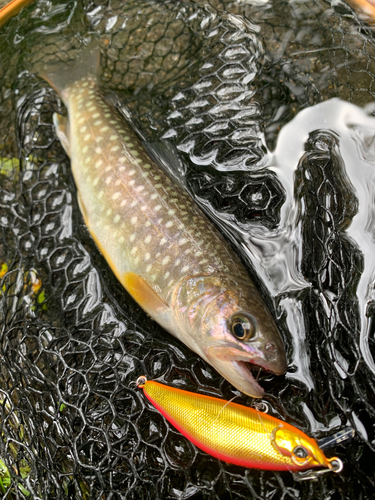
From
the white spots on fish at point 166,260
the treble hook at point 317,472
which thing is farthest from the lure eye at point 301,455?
the white spots on fish at point 166,260

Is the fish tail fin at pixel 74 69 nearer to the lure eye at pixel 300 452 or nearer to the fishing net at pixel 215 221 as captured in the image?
the fishing net at pixel 215 221

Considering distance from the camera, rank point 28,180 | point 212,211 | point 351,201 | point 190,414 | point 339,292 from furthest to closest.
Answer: point 28,180, point 212,211, point 351,201, point 339,292, point 190,414

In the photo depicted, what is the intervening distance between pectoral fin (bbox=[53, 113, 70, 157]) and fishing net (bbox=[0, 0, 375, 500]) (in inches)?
4.8

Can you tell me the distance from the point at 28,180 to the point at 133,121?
83 centimetres

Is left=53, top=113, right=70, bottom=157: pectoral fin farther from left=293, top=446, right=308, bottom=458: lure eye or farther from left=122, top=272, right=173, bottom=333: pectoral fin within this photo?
left=293, top=446, right=308, bottom=458: lure eye

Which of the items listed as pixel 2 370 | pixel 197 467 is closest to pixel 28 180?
pixel 2 370

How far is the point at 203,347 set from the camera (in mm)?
1792

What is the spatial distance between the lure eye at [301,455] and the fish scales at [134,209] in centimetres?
82

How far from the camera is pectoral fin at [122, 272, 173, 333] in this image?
1985 mm

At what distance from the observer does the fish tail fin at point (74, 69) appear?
8.27ft

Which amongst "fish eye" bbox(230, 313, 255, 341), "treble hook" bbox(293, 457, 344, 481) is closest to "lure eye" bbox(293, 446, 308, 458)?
"treble hook" bbox(293, 457, 344, 481)

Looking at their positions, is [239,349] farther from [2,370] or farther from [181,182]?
[2,370]

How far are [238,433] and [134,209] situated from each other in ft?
→ 4.08

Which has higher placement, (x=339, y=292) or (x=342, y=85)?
(x=342, y=85)
